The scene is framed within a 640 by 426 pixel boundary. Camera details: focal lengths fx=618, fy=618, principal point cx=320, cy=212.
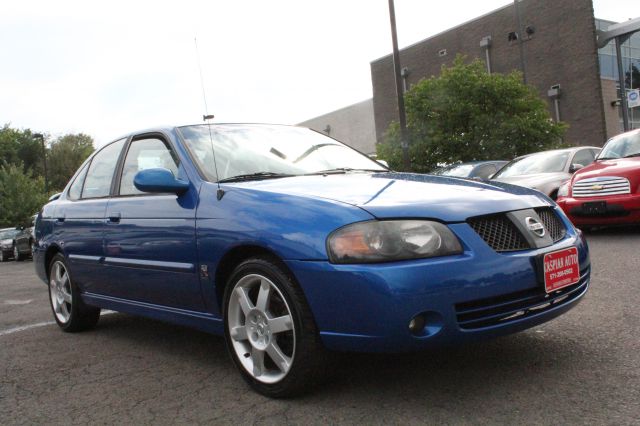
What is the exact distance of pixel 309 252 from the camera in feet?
8.95

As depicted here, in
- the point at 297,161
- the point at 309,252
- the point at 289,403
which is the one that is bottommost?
the point at 289,403

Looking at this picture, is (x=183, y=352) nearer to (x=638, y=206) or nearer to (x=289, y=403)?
(x=289, y=403)

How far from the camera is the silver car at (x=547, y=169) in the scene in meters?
9.80

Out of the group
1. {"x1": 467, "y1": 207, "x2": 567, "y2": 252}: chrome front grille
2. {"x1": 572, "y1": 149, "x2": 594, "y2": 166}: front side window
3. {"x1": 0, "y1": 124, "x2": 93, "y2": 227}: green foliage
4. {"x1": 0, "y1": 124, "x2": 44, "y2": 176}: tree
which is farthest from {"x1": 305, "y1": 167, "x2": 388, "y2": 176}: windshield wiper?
{"x1": 0, "y1": 124, "x2": 44, "y2": 176}: tree

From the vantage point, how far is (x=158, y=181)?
344 cm

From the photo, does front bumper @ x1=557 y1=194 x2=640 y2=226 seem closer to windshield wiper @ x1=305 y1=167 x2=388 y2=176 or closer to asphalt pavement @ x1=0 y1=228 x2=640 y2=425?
asphalt pavement @ x1=0 y1=228 x2=640 y2=425

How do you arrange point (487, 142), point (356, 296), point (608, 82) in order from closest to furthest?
point (356, 296) < point (487, 142) < point (608, 82)

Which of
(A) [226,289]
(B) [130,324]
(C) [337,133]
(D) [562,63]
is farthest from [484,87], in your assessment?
(C) [337,133]

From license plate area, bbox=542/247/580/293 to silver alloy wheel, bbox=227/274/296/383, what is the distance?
119 centimetres

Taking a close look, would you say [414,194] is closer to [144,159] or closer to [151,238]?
[151,238]

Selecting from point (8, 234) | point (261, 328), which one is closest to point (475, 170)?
point (261, 328)

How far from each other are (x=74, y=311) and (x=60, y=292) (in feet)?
1.16

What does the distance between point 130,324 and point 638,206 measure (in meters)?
6.34

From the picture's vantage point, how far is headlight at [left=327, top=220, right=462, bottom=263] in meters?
2.61
